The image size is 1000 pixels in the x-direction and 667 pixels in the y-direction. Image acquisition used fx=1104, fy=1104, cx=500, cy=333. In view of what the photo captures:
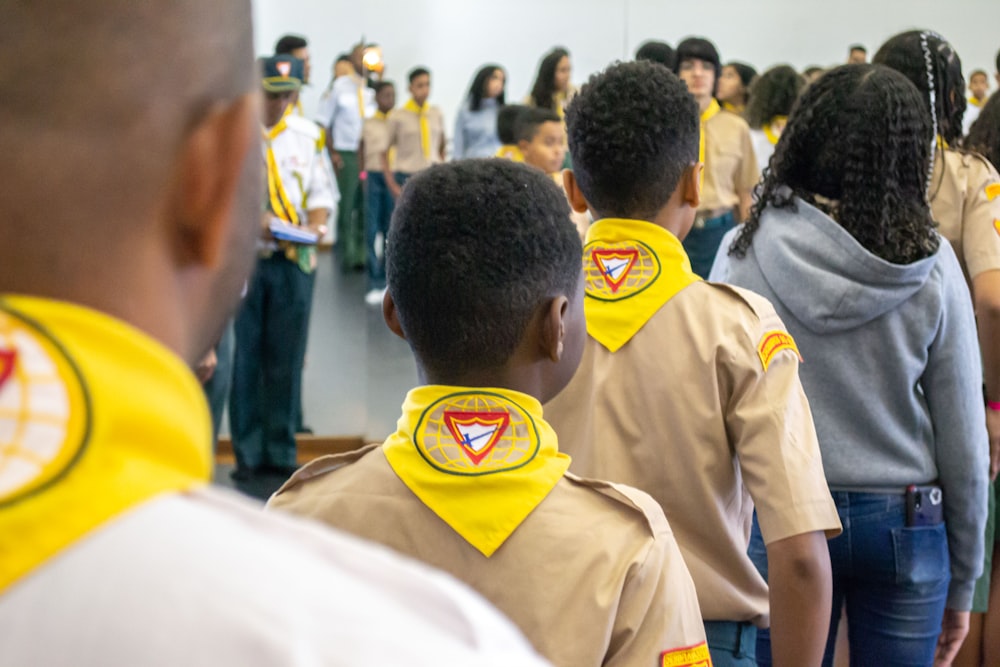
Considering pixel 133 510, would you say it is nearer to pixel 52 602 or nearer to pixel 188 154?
pixel 52 602

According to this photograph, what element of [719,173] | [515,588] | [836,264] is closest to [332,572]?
[515,588]

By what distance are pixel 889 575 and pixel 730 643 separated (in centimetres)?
45

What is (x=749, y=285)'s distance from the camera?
1977mm

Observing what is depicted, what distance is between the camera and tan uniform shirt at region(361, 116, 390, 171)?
5359 mm

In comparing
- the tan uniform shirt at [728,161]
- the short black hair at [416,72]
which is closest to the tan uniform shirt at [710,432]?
the tan uniform shirt at [728,161]

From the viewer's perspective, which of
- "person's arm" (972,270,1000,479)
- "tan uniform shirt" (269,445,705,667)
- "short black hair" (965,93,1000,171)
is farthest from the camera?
"short black hair" (965,93,1000,171)

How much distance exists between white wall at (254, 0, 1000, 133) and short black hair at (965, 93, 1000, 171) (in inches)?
101

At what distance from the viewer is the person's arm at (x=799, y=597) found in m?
1.50

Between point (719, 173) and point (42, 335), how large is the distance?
16.8ft

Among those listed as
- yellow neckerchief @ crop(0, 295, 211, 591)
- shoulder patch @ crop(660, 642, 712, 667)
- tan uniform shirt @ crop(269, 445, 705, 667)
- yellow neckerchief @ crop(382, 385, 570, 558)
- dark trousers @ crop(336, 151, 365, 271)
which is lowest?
dark trousers @ crop(336, 151, 365, 271)

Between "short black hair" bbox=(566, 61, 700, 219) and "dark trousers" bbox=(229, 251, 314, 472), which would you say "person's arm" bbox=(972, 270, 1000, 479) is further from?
"dark trousers" bbox=(229, 251, 314, 472)

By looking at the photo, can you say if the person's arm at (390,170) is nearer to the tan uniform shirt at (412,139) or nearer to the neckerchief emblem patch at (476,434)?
the tan uniform shirt at (412,139)

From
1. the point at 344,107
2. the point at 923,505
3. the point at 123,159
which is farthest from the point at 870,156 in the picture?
the point at 344,107

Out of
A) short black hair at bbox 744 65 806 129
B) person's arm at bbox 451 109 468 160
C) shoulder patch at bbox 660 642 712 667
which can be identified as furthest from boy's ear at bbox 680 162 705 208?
person's arm at bbox 451 109 468 160
